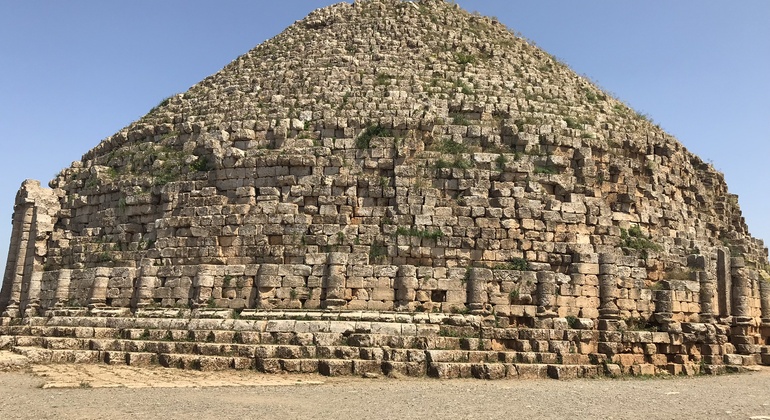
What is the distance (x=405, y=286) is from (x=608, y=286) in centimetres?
499

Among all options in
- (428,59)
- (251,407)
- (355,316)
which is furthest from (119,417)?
(428,59)

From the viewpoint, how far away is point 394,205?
16.8m

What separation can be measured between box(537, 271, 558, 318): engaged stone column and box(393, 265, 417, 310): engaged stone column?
9.76 ft

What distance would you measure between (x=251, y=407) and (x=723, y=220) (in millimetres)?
18624

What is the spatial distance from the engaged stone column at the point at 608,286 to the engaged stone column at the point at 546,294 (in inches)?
50.4

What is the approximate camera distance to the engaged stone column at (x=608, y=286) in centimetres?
1600

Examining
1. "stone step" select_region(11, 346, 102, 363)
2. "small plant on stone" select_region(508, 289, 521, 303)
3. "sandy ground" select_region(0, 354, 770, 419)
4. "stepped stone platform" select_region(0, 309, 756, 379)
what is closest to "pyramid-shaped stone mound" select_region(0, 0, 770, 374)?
"small plant on stone" select_region(508, 289, 521, 303)

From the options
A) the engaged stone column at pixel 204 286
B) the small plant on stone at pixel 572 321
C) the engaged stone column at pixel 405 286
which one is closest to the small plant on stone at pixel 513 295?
the small plant on stone at pixel 572 321

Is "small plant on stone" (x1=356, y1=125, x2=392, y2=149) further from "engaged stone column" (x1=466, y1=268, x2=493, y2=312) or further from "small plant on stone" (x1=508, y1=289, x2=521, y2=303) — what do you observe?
"small plant on stone" (x1=508, y1=289, x2=521, y2=303)

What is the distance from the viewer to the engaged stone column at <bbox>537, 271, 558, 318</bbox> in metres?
15.7

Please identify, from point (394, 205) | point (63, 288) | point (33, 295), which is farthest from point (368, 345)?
point (33, 295)

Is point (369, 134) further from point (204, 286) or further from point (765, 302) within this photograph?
point (765, 302)

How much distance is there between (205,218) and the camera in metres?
17.4

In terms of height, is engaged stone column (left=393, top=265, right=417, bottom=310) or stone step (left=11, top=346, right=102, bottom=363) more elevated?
engaged stone column (left=393, top=265, right=417, bottom=310)
